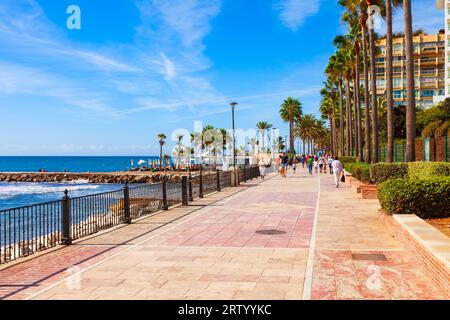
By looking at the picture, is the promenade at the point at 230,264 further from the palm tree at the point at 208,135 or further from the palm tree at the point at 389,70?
the palm tree at the point at 208,135

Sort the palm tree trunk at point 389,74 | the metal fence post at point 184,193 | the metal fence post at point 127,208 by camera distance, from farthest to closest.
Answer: the palm tree trunk at point 389,74, the metal fence post at point 184,193, the metal fence post at point 127,208

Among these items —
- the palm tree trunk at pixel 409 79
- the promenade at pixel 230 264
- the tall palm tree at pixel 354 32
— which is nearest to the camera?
the promenade at pixel 230 264

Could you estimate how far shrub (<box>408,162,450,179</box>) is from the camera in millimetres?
16297

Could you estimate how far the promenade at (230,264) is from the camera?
6.95m

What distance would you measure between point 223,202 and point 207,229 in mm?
7410

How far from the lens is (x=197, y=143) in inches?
6156

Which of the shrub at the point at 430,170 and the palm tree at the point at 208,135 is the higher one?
the palm tree at the point at 208,135

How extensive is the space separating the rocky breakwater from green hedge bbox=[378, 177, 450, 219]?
7475 centimetres

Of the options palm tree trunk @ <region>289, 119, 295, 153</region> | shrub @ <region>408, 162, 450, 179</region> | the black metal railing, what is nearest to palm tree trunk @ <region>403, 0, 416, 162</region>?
shrub @ <region>408, 162, 450, 179</region>

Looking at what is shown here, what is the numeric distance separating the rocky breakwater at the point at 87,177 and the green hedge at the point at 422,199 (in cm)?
7475

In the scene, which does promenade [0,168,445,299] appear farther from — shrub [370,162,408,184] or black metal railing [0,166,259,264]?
shrub [370,162,408,184]

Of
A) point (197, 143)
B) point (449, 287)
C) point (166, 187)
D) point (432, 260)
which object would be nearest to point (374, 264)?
point (432, 260)

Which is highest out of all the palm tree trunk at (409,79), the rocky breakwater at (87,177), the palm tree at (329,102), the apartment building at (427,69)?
the apartment building at (427,69)

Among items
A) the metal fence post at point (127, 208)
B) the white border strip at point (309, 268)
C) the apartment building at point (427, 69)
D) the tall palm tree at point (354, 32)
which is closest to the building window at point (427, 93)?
the apartment building at point (427, 69)
